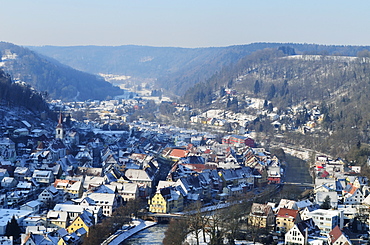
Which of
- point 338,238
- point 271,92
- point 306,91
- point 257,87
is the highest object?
point 257,87

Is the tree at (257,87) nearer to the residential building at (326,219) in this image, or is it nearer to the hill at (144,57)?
the residential building at (326,219)

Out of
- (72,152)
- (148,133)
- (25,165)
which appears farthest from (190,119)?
(25,165)

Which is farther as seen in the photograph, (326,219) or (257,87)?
(257,87)

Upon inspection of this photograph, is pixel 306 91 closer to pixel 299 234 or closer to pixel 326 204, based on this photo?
pixel 326 204

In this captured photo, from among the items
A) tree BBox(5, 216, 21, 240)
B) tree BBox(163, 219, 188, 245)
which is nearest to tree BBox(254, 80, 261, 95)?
tree BBox(163, 219, 188, 245)

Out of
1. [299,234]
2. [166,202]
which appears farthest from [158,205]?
[299,234]

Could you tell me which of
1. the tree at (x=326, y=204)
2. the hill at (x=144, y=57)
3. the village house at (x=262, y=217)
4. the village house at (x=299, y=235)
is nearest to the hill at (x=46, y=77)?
the hill at (x=144, y=57)

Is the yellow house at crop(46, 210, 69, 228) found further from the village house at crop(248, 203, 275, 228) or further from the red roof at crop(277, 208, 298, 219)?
the red roof at crop(277, 208, 298, 219)

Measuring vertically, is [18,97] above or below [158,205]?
above
